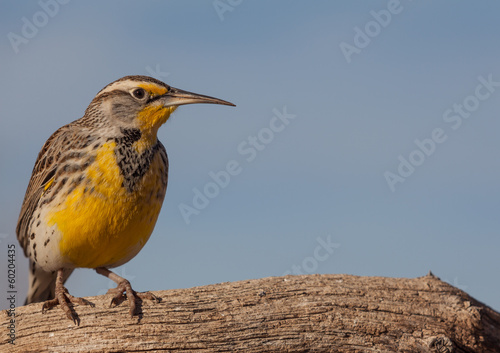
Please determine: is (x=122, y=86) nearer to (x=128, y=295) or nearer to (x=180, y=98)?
(x=180, y=98)

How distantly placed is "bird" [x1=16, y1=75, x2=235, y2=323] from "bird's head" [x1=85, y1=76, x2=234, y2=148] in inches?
0.4

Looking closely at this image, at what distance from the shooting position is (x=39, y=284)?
8867mm

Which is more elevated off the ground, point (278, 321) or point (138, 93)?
point (138, 93)

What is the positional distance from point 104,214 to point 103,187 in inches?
11.7

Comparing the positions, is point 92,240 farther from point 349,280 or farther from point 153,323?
point 349,280

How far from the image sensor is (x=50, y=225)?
7.71 meters

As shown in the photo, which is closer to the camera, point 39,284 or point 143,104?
point 143,104

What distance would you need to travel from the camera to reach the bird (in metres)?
7.54

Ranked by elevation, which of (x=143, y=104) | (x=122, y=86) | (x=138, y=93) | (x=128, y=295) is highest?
(x=122, y=86)

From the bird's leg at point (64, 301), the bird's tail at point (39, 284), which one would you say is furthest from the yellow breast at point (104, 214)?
the bird's tail at point (39, 284)

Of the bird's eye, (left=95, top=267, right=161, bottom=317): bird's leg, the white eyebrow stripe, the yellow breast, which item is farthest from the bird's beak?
(left=95, top=267, right=161, bottom=317): bird's leg

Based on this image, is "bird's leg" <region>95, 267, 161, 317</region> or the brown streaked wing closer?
"bird's leg" <region>95, 267, 161, 317</region>

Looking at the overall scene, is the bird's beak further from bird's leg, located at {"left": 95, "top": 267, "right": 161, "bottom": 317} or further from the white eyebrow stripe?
bird's leg, located at {"left": 95, "top": 267, "right": 161, "bottom": 317}

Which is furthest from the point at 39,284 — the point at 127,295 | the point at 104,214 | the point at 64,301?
the point at 104,214
